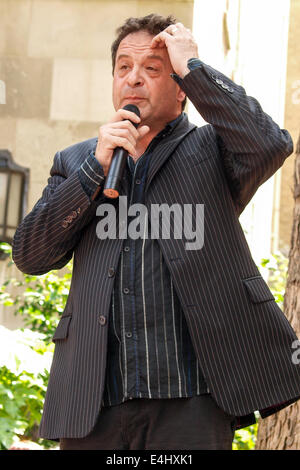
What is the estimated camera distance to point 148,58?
Result: 8.71 ft

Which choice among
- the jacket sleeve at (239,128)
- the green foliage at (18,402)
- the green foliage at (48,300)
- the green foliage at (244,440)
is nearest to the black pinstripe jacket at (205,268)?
the jacket sleeve at (239,128)

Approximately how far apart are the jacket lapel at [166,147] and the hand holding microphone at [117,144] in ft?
0.35

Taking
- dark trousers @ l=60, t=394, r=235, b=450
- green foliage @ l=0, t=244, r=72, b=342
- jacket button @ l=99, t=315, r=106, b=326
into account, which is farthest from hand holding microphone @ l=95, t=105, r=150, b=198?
green foliage @ l=0, t=244, r=72, b=342

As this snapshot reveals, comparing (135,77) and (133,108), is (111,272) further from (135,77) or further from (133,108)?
(135,77)

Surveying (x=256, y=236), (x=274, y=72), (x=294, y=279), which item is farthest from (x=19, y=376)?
(x=274, y=72)

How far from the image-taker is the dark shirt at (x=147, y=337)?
7.37ft

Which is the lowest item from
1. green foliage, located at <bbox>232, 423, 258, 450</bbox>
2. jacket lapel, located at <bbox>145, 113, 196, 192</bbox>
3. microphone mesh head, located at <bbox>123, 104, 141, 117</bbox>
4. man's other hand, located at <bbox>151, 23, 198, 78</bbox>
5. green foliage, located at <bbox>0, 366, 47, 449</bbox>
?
green foliage, located at <bbox>232, 423, 258, 450</bbox>

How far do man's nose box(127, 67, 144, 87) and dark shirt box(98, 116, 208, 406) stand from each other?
1.84 feet

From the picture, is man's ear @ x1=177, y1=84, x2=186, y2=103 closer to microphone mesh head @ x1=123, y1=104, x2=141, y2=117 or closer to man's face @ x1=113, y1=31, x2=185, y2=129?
man's face @ x1=113, y1=31, x2=185, y2=129

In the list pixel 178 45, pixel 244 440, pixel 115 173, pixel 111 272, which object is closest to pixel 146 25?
pixel 178 45

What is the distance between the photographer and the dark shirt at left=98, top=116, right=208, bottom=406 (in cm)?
225

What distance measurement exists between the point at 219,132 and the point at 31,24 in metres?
5.43

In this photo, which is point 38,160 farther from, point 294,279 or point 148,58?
point 148,58

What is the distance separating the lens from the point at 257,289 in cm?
239
